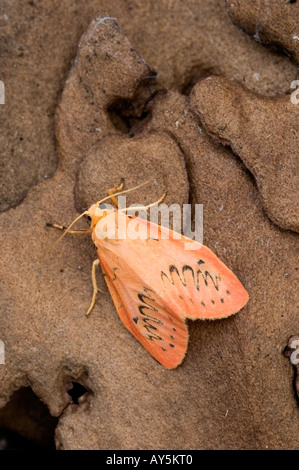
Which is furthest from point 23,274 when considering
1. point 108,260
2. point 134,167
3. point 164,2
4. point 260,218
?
point 164,2

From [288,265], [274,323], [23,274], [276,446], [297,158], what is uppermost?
[297,158]

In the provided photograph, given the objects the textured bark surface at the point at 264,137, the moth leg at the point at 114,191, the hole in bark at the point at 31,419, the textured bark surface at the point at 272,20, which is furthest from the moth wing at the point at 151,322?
the textured bark surface at the point at 272,20

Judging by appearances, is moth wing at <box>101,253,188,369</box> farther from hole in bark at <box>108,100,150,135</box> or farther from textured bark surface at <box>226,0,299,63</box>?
textured bark surface at <box>226,0,299,63</box>

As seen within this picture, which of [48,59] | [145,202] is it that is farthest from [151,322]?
[48,59]

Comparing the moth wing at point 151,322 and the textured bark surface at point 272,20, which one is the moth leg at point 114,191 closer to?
the moth wing at point 151,322

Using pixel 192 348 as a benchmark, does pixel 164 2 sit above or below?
above

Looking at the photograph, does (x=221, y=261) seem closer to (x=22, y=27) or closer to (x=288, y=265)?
(x=288, y=265)

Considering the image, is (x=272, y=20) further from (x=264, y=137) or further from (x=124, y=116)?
(x=124, y=116)
